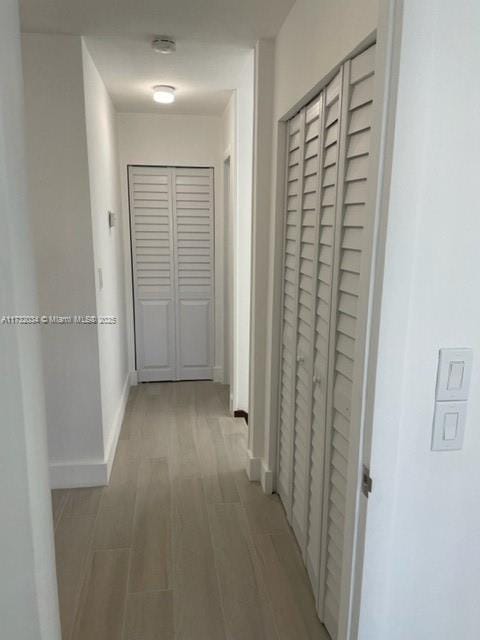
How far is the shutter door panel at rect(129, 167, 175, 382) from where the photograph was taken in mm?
4273

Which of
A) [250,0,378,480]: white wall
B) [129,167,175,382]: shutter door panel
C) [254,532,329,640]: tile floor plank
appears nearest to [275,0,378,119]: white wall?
[250,0,378,480]: white wall

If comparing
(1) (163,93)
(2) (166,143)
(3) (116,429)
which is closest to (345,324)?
(3) (116,429)

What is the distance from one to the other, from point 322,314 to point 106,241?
6.03ft

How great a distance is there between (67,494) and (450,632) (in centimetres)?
214

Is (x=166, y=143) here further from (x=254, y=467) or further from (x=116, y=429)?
(x=254, y=467)

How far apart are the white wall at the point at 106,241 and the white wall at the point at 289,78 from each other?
35.7 inches

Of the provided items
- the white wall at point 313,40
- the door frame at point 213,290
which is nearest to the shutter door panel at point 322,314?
the white wall at point 313,40

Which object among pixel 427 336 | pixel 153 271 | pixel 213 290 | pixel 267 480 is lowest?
pixel 267 480

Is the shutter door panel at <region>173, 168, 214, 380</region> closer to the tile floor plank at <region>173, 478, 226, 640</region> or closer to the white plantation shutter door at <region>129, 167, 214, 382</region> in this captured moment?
the white plantation shutter door at <region>129, 167, 214, 382</region>

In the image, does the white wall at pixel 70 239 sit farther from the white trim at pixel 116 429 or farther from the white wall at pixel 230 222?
the white wall at pixel 230 222

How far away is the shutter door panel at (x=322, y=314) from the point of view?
1643 millimetres

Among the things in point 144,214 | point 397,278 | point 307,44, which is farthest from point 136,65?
point 397,278

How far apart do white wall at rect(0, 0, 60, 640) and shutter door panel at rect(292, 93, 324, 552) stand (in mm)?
1076

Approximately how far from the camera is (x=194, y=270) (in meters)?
4.47
